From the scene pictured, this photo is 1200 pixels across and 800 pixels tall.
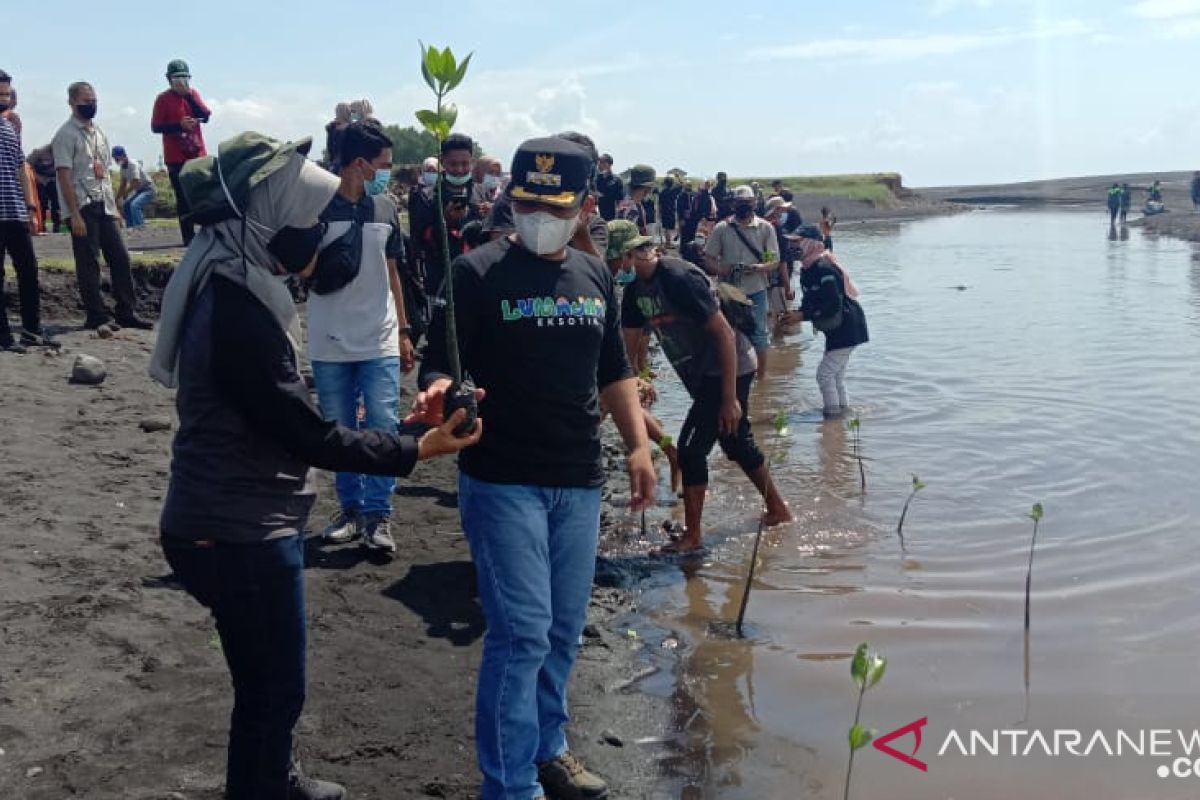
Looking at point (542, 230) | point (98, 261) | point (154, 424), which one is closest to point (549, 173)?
point (542, 230)

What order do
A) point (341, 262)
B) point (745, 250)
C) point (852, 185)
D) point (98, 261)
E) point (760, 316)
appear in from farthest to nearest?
point (852, 185) < point (760, 316) < point (745, 250) < point (98, 261) < point (341, 262)

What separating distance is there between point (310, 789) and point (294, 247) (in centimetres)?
177

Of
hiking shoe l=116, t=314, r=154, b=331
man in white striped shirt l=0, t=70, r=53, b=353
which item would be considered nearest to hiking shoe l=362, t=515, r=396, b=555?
man in white striped shirt l=0, t=70, r=53, b=353

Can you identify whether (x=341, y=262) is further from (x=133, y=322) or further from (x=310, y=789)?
(x=133, y=322)

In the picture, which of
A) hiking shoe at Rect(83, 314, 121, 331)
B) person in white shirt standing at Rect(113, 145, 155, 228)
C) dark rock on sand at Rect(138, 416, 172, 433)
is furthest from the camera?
person in white shirt standing at Rect(113, 145, 155, 228)

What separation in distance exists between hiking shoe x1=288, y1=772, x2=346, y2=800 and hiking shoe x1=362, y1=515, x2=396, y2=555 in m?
2.57

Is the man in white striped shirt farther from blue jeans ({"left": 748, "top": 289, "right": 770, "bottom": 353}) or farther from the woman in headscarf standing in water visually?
the woman in headscarf standing in water

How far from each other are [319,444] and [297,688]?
29.7 inches

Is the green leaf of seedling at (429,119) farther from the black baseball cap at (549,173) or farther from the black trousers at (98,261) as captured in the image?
the black trousers at (98,261)

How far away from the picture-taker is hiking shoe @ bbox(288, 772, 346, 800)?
372 cm

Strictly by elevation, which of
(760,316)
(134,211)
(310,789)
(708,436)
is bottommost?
(310,789)

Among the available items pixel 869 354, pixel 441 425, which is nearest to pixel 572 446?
pixel 441 425

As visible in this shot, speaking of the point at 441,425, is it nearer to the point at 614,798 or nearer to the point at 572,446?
the point at 572,446

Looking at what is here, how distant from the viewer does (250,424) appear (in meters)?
3.06
